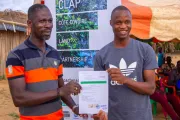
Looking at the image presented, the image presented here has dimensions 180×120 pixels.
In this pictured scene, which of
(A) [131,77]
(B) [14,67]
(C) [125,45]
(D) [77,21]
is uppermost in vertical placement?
(D) [77,21]

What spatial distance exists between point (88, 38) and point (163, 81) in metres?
3.67

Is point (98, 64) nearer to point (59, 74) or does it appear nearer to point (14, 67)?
point (59, 74)

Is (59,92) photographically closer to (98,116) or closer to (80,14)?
(98,116)

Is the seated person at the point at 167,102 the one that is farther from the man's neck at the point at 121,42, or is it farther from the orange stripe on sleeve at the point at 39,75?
the orange stripe on sleeve at the point at 39,75

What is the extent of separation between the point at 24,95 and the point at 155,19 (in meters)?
3.28

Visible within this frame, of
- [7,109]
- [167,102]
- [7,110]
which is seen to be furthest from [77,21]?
[7,109]

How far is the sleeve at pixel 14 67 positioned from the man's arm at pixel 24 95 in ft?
0.10

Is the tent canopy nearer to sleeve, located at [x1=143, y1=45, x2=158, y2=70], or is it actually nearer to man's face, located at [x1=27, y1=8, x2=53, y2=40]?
sleeve, located at [x1=143, y1=45, x2=158, y2=70]

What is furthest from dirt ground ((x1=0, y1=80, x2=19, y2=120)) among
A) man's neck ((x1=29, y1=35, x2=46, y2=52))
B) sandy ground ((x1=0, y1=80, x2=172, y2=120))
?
man's neck ((x1=29, y1=35, x2=46, y2=52))

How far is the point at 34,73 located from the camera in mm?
2135

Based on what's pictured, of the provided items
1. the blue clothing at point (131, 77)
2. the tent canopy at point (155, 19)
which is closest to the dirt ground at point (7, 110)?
the tent canopy at point (155, 19)

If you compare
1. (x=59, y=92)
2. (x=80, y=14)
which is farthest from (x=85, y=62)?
(x=59, y=92)

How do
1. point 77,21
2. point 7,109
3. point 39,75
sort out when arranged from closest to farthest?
point 39,75, point 77,21, point 7,109

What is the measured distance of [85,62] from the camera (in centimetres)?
372
